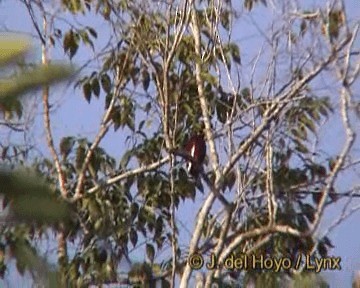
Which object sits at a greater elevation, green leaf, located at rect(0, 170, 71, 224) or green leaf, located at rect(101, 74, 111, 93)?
green leaf, located at rect(101, 74, 111, 93)

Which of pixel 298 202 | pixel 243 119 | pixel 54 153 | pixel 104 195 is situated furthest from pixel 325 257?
pixel 54 153

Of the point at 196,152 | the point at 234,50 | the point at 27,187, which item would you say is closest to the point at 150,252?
the point at 196,152

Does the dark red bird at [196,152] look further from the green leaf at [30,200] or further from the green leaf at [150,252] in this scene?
the green leaf at [30,200]

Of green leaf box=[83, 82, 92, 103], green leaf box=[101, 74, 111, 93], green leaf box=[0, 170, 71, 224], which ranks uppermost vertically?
green leaf box=[101, 74, 111, 93]

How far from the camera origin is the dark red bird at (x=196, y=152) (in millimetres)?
4738

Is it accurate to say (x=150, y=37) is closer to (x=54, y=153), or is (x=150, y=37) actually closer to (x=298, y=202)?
(x=54, y=153)

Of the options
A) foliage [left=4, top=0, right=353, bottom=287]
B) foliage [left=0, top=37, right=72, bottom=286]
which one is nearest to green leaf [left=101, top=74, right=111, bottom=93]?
foliage [left=4, top=0, right=353, bottom=287]

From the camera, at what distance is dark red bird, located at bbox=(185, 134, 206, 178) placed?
187 inches

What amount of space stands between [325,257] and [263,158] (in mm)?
574

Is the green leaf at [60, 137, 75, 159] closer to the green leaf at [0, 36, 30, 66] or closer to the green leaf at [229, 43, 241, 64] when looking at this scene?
the green leaf at [229, 43, 241, 64]

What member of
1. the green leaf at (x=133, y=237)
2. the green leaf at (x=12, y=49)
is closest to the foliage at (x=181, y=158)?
the green leaf at (x=133, y=237)

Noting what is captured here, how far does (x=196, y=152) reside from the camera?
4754mm

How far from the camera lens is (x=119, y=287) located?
4898 mm

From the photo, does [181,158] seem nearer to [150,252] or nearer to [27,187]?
[150,252]
